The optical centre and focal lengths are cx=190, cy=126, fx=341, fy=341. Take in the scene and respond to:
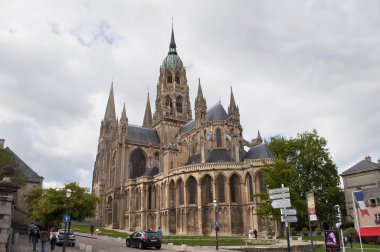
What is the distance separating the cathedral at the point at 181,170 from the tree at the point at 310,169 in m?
3.23

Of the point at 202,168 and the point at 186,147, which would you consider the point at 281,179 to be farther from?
the point at 186,147

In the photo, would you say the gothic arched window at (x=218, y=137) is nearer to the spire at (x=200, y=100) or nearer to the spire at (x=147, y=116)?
the spire at (x=200, y=100)

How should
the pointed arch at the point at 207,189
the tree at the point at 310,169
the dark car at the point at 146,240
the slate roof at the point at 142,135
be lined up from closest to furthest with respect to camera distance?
the dark car at the point at 146,240
the tree at the point at 310,169
the pointed arch at the point at 207,189
the slate roof at the point at 142,135

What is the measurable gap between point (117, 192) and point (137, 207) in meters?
7.82

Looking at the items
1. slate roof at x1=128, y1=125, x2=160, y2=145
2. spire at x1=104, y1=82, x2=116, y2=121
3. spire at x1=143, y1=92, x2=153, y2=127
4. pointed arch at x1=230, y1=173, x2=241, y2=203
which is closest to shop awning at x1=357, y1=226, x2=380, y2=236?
pointed arch at x1=230, y1=173, x2=241, y2=203

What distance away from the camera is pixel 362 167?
49.5 metres

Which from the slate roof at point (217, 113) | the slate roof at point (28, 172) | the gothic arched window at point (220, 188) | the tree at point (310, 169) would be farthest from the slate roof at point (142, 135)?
the tree at point (310, 169)

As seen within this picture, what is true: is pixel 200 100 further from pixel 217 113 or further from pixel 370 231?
pixel 370 231

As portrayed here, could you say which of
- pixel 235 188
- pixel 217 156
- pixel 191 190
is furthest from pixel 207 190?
pixel 217 156

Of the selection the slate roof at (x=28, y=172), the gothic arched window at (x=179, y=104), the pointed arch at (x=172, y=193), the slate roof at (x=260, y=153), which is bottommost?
the pointed arch at (x=172, y=193)

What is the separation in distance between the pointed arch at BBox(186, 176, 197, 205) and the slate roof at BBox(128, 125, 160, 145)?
76.4 feet

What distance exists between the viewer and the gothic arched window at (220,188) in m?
45.5

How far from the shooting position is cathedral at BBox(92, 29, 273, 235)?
147 feet

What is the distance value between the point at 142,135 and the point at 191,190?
26345 millimetres
